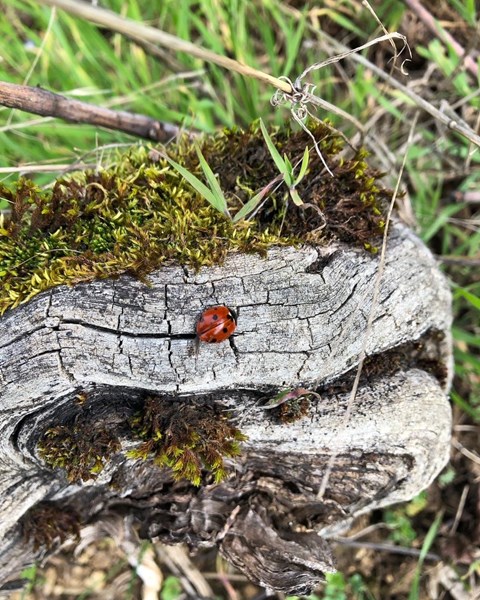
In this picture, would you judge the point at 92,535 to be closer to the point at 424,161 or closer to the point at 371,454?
the point at 371,454

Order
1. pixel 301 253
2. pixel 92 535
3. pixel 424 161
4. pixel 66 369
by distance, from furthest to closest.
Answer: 1. pixel 424 161
2. pixel 92 535
3. pixel 301 253
4. pixel 66 369

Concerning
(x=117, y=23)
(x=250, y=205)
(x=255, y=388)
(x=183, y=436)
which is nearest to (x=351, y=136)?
(x=250, y=205)

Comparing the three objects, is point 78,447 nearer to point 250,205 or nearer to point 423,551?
point 250,205

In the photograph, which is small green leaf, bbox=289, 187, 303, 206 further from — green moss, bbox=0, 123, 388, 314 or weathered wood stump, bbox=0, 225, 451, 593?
weathered wood stump, bbox=0, 225, 451, 593

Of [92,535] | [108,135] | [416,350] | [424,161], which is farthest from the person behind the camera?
[424,161]

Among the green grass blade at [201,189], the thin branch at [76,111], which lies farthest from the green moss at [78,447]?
the thin branch at [76,111]

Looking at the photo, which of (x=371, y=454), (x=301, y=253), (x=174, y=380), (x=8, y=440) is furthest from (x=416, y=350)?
(x=8, y=440)

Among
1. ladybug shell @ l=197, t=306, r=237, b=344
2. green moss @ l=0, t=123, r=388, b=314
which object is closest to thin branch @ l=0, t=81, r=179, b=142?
green moss @ l=0, t=123, r=388, b=314
